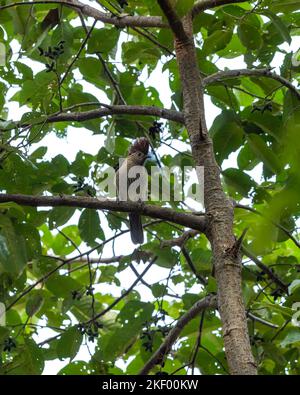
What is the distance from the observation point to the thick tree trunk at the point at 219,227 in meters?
2.09

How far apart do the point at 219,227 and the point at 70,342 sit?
135 centimetres

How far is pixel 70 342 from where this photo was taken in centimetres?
341

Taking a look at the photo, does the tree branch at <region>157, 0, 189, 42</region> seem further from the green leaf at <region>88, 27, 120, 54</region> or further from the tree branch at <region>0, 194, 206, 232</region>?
the tree branch at <region>0, 194, 206, 232</region>

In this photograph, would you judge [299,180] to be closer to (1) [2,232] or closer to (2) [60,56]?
(1) [2,232]

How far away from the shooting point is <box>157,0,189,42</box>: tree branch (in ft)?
8.45

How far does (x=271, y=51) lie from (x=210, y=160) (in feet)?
3.83

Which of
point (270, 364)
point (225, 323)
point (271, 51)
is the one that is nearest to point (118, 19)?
point (271, 51)

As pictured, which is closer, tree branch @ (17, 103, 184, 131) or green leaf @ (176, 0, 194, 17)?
green leaf @ (176, 0, 194, 17)

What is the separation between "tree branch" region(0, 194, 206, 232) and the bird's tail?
1372 millimetres

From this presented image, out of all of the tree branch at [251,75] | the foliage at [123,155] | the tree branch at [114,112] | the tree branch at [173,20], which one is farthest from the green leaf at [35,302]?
the tree branch at [173,20]

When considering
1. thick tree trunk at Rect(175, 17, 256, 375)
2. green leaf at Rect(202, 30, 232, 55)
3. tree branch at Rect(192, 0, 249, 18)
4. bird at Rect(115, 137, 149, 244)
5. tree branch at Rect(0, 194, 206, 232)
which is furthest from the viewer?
bird at Rect(115, 137, 149, 244)

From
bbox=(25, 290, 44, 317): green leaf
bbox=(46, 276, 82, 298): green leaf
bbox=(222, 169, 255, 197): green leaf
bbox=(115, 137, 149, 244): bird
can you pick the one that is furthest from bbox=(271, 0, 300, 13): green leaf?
bbox=(25, 290, 44, 317): green leaf

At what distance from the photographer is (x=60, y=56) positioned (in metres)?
3.41

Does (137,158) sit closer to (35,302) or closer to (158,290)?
(158,290)
